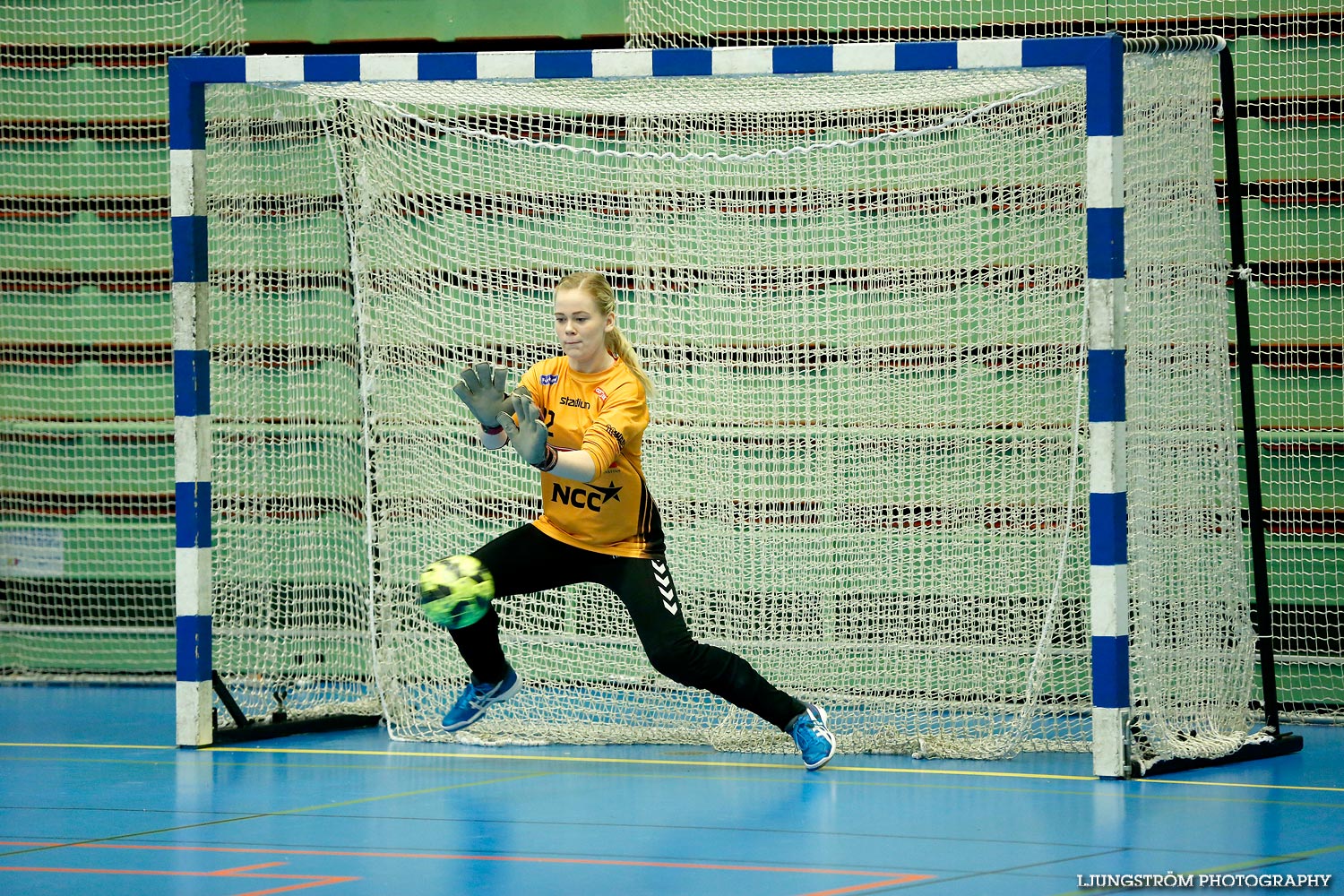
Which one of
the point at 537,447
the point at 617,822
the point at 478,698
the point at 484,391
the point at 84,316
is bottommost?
the point at 617,822

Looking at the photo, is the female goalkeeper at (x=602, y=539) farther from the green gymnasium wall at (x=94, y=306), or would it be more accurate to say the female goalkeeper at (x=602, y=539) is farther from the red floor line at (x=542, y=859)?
the green gymnasium wall at (x=94, y=306)

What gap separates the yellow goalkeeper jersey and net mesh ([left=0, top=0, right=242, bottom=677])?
12.8 ft

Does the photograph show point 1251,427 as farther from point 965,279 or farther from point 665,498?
point 665,498

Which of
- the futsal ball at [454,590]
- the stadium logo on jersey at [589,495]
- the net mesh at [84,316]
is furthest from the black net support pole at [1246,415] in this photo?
the net mesh at [84,316]

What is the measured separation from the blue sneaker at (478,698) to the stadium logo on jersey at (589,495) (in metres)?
0.70

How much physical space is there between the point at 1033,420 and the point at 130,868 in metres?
4.01

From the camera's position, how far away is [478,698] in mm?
6309

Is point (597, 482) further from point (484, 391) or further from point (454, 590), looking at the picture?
point (484, 391)

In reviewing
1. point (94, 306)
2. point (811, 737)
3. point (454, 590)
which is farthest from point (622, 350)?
point (94, 306)

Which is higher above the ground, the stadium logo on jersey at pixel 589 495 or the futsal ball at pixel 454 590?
the stadium logo on jersey at pixel 589 495

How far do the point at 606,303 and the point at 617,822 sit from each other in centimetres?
174

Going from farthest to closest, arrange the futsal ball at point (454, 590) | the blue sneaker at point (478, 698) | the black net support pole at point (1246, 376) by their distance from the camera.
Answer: the black net support pole at point (1246, 376), the blue sneaker at point (478, 698), the futsal ball at point (454, 590)

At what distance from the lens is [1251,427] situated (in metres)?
6.57

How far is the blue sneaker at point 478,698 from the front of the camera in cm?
630
